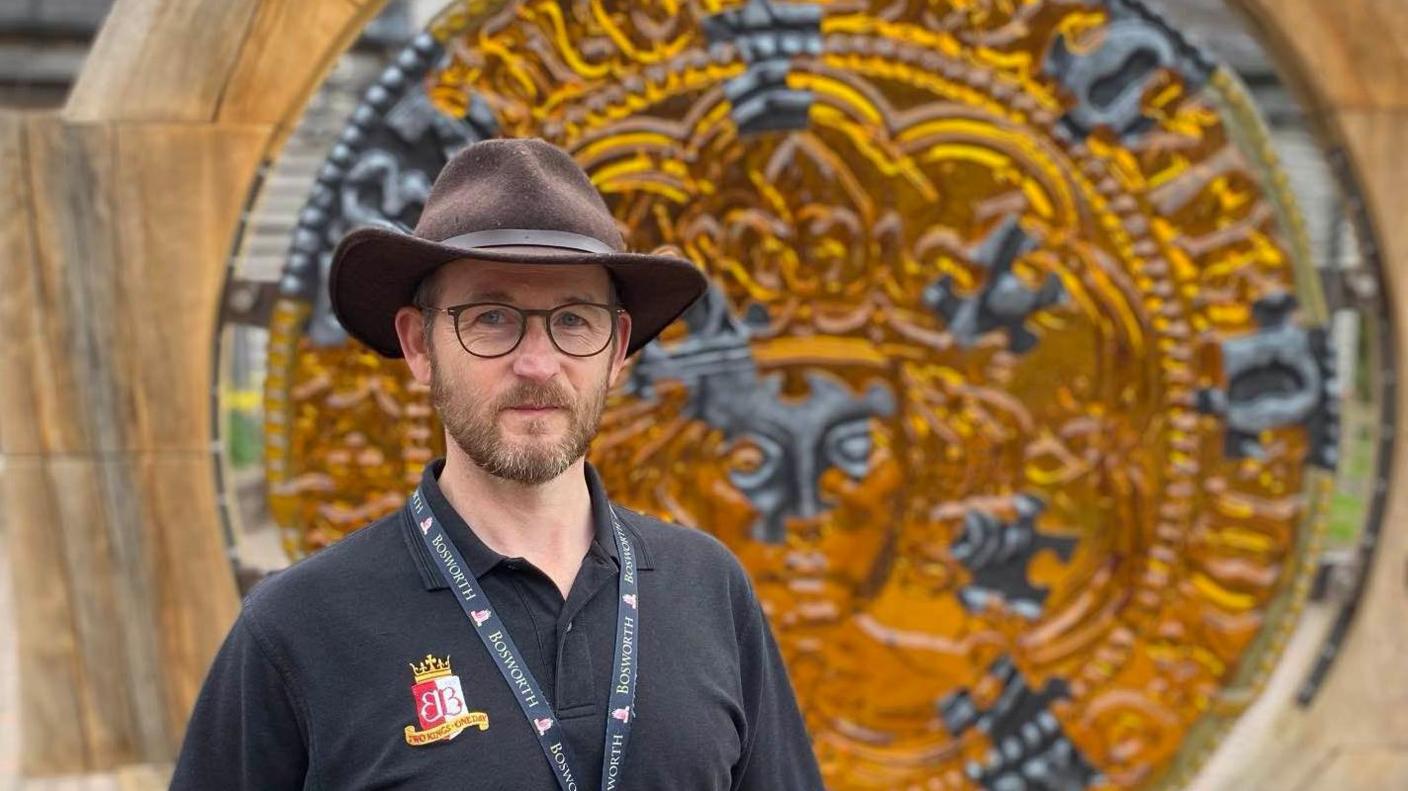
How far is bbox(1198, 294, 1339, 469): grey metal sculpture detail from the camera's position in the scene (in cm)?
348

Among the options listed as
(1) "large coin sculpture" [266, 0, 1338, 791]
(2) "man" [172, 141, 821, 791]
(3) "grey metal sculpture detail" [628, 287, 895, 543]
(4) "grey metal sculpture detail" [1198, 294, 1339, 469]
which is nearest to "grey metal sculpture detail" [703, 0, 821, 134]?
(1) "large coin sculpture" [266, 0, 1338, 791]

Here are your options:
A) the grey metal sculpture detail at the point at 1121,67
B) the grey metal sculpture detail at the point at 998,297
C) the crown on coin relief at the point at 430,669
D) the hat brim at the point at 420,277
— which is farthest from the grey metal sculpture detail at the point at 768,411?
the crown on coin relief at the point at 430,669

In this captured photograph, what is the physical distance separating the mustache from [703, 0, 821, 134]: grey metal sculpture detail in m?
Result: 1.56

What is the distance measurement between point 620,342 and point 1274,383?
196 centimetres

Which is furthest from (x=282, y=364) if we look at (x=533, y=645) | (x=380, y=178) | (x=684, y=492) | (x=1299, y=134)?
(x=1299, y=134)

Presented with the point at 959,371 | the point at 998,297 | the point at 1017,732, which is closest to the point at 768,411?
the point at 959,371

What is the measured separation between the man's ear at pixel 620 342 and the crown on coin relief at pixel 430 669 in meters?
0.40

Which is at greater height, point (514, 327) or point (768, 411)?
point (514, 327)

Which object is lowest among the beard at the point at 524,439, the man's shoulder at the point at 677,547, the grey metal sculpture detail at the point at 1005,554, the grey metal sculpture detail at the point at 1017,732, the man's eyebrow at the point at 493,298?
the grey metal sculpture detail at the point at 1017,732

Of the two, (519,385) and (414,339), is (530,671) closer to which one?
(519,385)

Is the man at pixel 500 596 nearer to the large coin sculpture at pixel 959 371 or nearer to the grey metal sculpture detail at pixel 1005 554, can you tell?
the large coin sculpture at pixel 959 371

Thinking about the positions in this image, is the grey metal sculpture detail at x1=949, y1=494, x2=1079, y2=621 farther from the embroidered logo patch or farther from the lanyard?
the embroidered logo patch

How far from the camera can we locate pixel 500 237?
1.83m

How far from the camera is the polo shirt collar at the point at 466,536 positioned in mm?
1817
